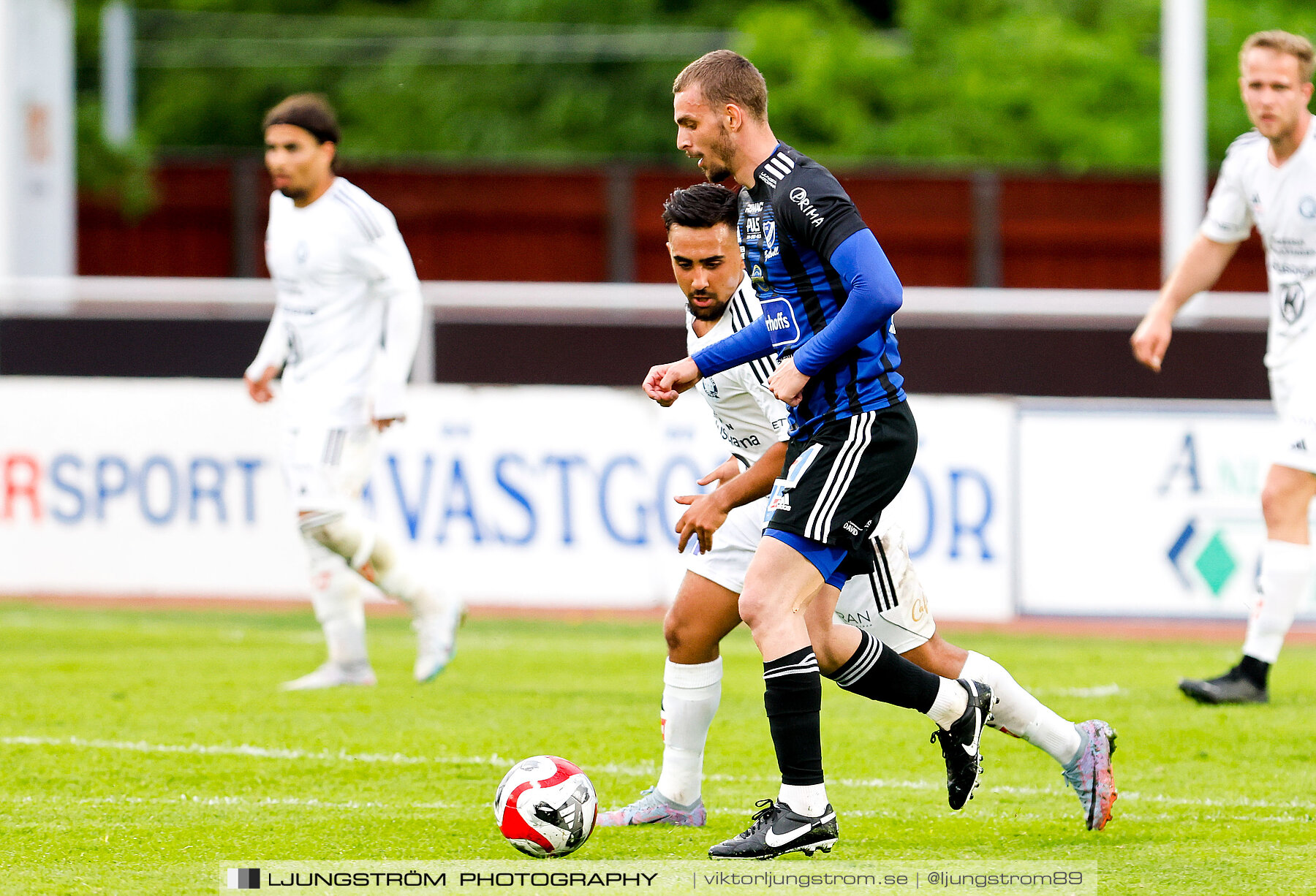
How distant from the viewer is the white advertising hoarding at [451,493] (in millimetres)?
10867

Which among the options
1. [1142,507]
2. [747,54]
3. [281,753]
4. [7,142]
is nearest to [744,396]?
[281,753]

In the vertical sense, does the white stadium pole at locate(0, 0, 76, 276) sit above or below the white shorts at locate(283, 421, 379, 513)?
above

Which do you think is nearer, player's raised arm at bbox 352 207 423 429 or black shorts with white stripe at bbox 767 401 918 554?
black shorts with white stripe at bbox 767 401 918 554

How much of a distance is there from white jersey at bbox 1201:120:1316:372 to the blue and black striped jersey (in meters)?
3.14

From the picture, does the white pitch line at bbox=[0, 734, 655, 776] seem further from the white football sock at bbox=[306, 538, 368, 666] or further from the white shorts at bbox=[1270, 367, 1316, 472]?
the white shorts at bbox=[1270, 367, 1316, 472]

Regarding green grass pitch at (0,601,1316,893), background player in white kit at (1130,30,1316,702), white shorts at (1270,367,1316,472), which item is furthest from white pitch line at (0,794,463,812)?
white shorts at (1270,367,1316,472)

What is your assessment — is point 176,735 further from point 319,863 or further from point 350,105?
point 350,105

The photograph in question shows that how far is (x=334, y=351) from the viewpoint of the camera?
26.6 ft

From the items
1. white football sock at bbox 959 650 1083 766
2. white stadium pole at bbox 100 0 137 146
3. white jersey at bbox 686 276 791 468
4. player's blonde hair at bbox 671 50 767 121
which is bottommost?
white football sock at bbox 959 650 1083 766

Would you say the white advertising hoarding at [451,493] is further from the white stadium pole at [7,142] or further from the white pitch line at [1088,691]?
the white stadium pole at [7,142]

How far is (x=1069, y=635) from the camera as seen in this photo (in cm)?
1068

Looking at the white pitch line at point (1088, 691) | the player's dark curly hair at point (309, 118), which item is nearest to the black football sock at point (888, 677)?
the white pitch line at point (1088, 691)

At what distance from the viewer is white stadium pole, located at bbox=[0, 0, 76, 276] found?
54.5ft

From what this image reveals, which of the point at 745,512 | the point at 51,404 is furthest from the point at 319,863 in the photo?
the point at 51,404
